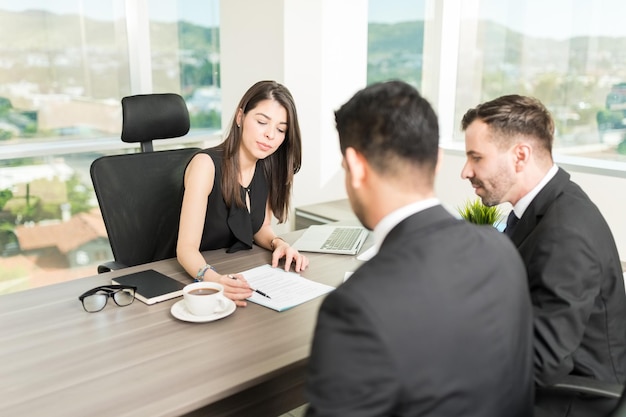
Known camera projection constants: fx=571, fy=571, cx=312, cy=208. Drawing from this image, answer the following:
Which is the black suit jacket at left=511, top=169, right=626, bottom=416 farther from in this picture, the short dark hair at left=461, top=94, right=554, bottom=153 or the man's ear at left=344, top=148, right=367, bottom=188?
the man's ear at left=344, top=148, right=367, bottom=188

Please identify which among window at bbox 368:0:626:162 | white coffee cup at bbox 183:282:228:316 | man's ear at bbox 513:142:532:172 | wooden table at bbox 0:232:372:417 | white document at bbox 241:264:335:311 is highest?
window at bbox 368:0:626:162

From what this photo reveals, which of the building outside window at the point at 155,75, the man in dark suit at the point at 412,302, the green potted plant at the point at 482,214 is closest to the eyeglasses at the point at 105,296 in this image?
the man in dark suit at the point at 412,302

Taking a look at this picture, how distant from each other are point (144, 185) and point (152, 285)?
0.78 meters

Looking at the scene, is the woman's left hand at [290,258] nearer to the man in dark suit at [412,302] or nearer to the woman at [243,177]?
the woman at [243,177]

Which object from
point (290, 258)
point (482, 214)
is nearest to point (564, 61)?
point (482, 214)

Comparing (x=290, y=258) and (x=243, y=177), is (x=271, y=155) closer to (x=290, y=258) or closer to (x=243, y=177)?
(x=243, y=177)

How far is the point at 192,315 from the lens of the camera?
1.47 m

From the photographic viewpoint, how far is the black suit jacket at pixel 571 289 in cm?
127

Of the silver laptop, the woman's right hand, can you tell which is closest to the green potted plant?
the silver laptop

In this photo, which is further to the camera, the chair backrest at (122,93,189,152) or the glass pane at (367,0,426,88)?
the glass pane at (367,0,426,88)

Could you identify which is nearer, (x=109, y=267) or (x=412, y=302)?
(x=412, y=302)

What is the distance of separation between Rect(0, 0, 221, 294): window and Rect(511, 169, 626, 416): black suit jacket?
3.05 meters

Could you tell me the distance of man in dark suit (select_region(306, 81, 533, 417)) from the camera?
32.1 inches

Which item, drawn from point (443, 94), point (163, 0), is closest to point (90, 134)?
point (163, 0)
